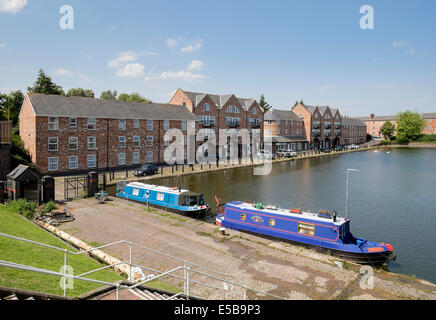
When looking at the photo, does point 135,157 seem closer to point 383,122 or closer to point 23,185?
point 23,185

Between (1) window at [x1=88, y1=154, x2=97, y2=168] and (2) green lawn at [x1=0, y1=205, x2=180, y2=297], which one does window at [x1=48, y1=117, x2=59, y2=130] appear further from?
(2) green lawn at [x1=0, y1=205, x2=180, y2=297]

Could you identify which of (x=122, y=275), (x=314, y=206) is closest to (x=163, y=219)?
(x=122, y=275)

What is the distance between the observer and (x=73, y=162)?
37938mm

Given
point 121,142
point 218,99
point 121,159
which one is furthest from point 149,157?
point 218,99

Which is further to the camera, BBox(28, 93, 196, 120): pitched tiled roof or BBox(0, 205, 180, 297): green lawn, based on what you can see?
BBox(28, 93, 196, 120): pitched tiled roof

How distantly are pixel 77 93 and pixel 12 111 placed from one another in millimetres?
25743

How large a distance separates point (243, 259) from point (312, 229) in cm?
518

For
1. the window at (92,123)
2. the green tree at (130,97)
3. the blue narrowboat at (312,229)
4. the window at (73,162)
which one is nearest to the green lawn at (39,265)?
the blue narrowboat at (312,229)

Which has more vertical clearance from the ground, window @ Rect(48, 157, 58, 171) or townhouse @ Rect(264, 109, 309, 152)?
townhouse @ Rect(264, 109, 309, 152)

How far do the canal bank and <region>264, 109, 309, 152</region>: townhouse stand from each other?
5889 cm

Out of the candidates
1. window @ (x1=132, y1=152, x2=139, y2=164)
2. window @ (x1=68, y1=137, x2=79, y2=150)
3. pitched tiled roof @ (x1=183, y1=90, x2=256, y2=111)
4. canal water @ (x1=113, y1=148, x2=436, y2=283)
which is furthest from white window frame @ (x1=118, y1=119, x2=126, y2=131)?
pitched tiled roof @ (x1=183, y1=90, x2=256, y2=111)

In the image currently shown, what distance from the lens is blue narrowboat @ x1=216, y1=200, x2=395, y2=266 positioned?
50.3 ft

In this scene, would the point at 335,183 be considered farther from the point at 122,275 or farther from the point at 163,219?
the point at 122,275

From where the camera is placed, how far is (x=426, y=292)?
1130 centimetres
